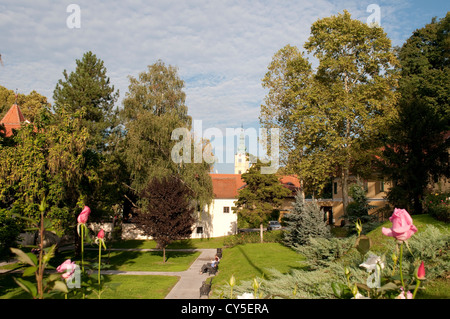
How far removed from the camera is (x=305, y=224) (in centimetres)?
2208

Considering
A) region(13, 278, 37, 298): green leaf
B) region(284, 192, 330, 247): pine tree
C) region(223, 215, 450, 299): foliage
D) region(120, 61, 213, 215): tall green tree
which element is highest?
region(120, 61, 213, 215): tall green tree

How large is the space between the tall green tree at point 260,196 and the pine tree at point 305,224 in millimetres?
3777

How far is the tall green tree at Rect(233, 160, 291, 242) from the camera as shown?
27422 mm

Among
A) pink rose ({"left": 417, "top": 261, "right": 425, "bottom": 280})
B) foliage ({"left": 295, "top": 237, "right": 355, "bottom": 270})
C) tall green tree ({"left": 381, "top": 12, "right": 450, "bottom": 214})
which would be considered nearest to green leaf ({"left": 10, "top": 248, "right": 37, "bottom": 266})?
pink rose ({"left": 417, "top": 261, "right": 425, "bottom": 280})

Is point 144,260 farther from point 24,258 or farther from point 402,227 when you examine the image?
point 402,227

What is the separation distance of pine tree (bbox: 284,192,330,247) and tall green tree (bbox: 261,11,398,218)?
2676 mm

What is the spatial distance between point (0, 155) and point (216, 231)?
2546 centimetres

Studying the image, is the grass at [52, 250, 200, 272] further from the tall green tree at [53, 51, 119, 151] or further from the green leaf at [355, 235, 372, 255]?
the green leaf at [355, 235, 372, 255]

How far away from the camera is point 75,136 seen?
17656 millimetres

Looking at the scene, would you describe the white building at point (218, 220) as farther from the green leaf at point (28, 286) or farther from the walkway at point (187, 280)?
the green leaf at point (28, 286)

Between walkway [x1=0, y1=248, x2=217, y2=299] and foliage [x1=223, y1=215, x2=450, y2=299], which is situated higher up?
foliage [x1=223, y1=215, x2=450, y2=299]

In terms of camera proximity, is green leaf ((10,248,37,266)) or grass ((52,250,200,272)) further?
grass ((52,250,200,272))
